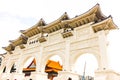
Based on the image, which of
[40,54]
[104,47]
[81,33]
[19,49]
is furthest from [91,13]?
[19,49]

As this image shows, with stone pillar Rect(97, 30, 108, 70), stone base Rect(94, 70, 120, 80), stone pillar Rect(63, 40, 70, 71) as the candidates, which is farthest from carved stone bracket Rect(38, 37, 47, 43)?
stone base Rect(94, 70, 120, 80)

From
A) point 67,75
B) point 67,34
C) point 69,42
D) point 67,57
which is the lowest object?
point 67,75

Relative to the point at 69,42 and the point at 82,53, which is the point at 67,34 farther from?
the point at 82,53

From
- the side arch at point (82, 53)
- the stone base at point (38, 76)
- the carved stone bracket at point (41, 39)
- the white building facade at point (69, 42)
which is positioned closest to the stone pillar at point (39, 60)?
the white building facade at point (69, 42)

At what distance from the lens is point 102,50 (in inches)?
411

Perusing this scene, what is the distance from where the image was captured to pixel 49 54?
46.9 feet

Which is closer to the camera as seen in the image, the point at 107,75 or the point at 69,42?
the point at 107,75

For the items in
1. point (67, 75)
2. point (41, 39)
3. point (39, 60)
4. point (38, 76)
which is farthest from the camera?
point (41, 39)

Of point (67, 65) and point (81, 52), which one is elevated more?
point (81, 52)

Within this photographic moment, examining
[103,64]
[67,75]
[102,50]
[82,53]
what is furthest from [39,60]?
[103,64]

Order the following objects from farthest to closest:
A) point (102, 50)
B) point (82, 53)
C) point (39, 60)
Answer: point (39, 60), point (82, 53), point (102, 50)

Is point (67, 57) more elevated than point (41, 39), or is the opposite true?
point (41, 39)

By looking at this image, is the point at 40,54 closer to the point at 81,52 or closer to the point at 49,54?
the point at 49,54

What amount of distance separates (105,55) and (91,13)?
373cm
